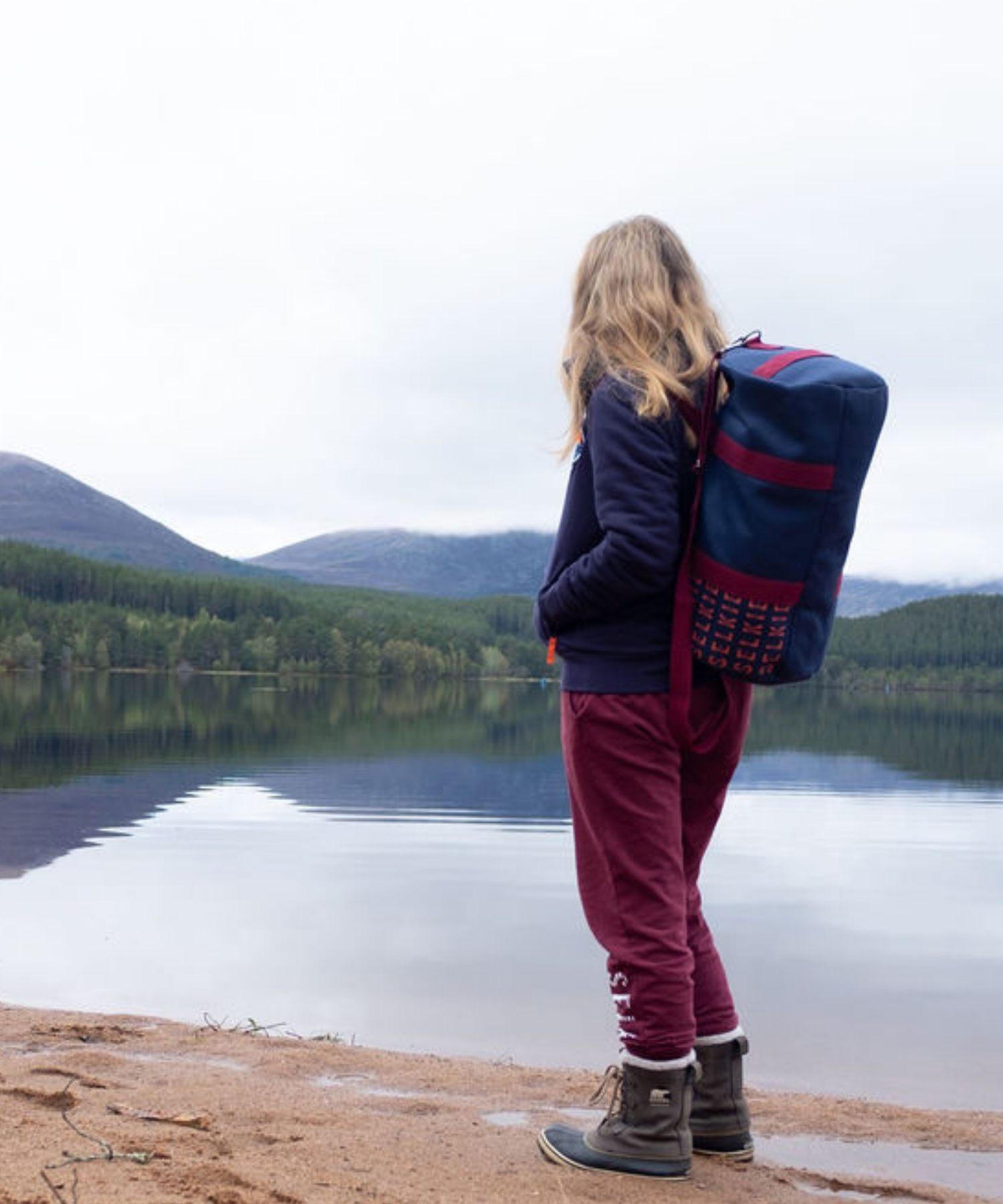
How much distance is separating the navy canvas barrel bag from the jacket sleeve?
93 mm

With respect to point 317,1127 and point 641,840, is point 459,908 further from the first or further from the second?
point 641,840

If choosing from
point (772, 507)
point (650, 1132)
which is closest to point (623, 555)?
point (772, 507)

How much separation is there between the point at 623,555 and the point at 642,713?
48cm

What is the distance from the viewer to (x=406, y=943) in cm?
1012

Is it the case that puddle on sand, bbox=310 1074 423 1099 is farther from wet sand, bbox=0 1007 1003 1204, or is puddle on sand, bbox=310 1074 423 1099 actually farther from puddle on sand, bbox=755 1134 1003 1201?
puddle on sand, bbox=755 1134 1003 1201

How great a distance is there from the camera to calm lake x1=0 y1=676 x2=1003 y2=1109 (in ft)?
25.8

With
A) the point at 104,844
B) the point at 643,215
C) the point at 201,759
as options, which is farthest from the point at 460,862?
the point at 201,759

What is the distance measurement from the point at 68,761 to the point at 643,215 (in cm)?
2113

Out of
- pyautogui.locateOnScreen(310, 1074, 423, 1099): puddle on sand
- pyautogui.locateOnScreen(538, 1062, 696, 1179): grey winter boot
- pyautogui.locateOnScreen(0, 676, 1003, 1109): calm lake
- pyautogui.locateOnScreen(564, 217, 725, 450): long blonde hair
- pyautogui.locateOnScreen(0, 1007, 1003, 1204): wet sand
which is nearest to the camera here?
pyautogui.locateOnScreen(0, 1007, 1003, 1204): wet sand

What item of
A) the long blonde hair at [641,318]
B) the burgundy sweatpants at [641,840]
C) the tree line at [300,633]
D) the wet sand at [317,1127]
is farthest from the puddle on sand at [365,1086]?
the tree line at [300,633]

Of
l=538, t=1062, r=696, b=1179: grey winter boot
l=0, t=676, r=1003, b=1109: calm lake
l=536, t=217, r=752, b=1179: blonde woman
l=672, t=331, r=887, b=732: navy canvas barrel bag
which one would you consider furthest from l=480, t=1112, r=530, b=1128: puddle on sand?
l=0, t=676, r=1003, b=1109: calm lake

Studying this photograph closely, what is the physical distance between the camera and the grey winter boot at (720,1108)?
430cm

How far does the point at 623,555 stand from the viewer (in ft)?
13.0

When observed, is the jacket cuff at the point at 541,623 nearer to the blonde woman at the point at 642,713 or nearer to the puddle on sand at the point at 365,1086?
the blonde woman at the point at 642,713
